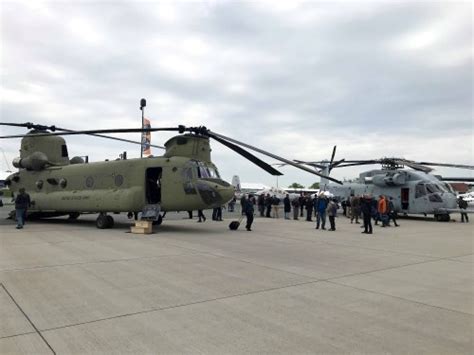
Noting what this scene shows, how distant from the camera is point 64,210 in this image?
1580 centimetres

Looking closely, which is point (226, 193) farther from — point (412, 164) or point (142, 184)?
point (412, 164)

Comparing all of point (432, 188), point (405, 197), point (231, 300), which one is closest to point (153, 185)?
point (231, 300)

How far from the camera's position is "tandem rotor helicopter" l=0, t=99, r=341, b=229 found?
13.4 m

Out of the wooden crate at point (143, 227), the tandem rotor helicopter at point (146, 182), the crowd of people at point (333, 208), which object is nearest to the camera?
the wooden crate at point (143, 227)

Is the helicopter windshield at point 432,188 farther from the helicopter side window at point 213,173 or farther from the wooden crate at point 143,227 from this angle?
the wooden crate at point 143,227

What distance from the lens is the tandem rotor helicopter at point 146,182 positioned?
1339 cm

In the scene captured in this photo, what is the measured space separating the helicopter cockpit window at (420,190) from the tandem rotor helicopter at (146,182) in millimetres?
12586

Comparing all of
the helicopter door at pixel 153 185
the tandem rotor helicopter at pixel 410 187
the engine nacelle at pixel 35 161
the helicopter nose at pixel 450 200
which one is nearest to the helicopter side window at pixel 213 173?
the helicopter door at pixel 153 185

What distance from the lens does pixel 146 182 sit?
14078mm

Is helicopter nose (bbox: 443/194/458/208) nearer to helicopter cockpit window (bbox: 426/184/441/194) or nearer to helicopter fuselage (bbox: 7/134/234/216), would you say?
helicopter cockpit window (bbox: 426/184/441/194)

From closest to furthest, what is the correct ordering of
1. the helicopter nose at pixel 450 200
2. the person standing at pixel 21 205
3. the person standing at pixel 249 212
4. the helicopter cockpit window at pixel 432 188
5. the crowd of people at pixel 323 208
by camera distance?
1. the person standing at pixel 21 205
2. the crowd of people at pixel 323 208
3. the person standing at pixel 249 212
4. the helicopter nose at pixel 450 200
5. the helicopter cockpit window at pixel 432 188

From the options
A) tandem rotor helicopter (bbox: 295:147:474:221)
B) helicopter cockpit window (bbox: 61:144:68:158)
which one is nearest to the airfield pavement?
helicopter cockpit window (bbox: 61:144:68:158)

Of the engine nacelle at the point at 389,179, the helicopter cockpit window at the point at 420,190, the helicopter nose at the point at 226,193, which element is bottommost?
the helicopter nose at the point at 226,193

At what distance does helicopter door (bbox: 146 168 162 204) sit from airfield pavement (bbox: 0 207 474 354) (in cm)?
471
